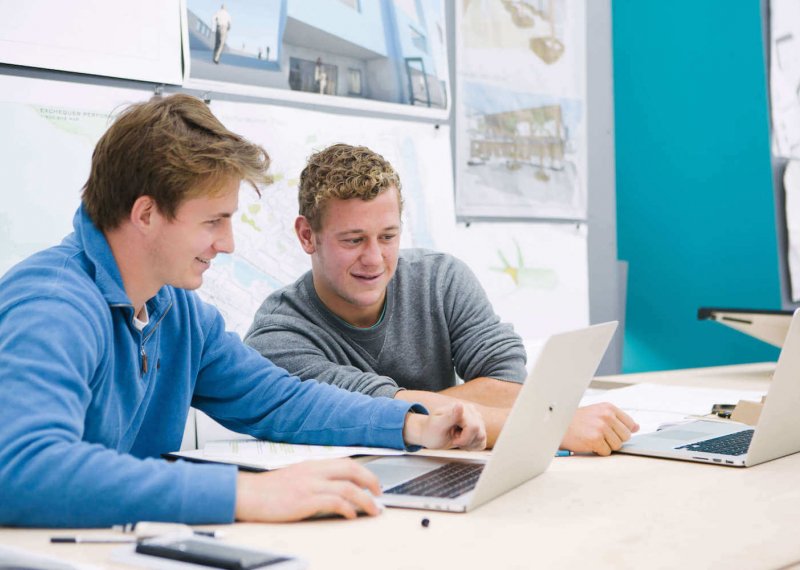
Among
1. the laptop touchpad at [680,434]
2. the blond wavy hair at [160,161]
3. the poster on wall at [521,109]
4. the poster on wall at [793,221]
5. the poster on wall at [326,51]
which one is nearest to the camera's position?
the blond wavy hair at [160,161]

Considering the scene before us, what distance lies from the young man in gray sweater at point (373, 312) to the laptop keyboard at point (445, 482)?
0.33 m

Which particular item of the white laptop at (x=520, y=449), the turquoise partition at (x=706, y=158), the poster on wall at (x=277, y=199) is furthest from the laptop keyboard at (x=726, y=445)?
the turquoise partition at (x=706, y=158)

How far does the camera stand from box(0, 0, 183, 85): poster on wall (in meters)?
1.68

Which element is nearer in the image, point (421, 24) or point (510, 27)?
point (421, 24)

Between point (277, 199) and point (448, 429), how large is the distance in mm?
941

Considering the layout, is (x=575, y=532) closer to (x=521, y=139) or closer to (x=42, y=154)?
(x=42, y=154)

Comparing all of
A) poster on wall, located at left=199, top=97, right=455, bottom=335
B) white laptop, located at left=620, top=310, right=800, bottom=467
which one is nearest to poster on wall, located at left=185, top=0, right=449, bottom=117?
poster on wall, located at left=199, top=97, right=455, bottom=335

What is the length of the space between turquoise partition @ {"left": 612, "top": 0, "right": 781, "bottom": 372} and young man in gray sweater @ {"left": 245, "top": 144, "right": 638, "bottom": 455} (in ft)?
5.74

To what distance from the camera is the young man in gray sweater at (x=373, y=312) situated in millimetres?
1696

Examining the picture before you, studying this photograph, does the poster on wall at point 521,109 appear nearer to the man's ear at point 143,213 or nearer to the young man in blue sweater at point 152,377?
the young man in blue sweater at point 152,377

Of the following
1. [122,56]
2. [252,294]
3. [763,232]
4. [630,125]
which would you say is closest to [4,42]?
[122,56]

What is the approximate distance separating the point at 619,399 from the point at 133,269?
107cm

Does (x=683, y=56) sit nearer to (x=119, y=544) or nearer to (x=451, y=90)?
(x=451, y=90)

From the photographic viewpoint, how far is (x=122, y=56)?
5.99 ft
